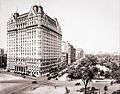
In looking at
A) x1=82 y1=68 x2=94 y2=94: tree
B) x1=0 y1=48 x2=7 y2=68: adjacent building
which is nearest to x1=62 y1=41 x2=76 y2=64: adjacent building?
x1=82 y1=68 x2=94 y2=94: tree

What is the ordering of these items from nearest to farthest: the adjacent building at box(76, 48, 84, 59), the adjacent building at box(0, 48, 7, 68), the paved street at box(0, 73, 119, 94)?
the paved street at box(0, 73, 119, 94) → the adjacent building at box(76, 48, 84, 59) → the adjacent building at box(0, 48, 7, 68)

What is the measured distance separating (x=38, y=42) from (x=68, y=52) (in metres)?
0.69

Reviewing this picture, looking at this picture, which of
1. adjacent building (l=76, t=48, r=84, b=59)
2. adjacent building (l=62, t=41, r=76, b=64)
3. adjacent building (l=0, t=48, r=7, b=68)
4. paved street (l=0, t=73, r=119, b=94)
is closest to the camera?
paved street (l=0, t=73, r=119, b=94)

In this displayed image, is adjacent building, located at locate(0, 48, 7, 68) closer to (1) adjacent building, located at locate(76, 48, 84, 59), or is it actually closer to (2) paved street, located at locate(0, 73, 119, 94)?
(2) paved street, located at locate(0, 73, 119, 94)

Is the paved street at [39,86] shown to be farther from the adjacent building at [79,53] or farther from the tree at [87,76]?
the adjacent building at [79,53]

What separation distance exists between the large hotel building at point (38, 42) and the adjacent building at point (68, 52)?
4.3 inches

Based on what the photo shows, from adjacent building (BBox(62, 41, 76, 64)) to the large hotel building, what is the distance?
0.36 feet

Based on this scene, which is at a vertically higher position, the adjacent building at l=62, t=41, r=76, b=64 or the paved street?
the adjacent building at l=62, t=41, r=76, b=64

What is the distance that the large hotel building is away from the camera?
371 cm

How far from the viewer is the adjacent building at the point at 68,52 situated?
3619 millimetres

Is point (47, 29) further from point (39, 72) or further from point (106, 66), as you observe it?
point (106, 66)

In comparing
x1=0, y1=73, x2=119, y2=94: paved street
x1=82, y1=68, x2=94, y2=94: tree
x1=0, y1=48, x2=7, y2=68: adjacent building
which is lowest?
x1=0, y1=73, x2=119, y2=94: paved street

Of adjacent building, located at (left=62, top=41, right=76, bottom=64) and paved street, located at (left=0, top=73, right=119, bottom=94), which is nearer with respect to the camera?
paved street, located at (left=0, top=73, right=119, bottom=94)

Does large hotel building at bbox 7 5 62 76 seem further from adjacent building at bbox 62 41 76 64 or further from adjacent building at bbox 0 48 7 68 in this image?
adjacent building at bbox 0 48 7 68
